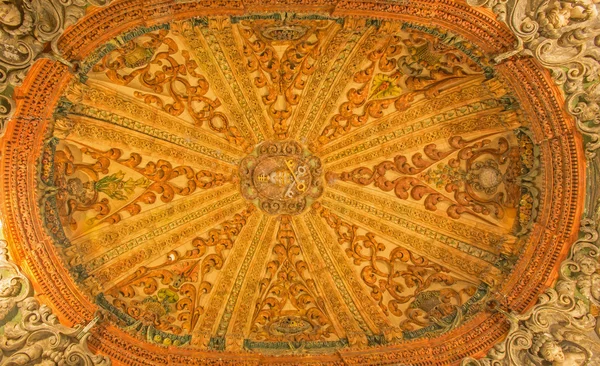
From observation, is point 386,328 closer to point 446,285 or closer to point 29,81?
point 446,285

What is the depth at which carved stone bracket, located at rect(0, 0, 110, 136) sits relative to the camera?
6.00 meters

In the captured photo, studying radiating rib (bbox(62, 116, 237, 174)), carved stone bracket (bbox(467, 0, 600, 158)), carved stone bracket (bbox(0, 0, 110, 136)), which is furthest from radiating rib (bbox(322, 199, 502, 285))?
carved stone bracket (bbox(0, 0, 110, 136))

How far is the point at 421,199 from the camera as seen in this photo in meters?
9.41

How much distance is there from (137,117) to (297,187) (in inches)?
135

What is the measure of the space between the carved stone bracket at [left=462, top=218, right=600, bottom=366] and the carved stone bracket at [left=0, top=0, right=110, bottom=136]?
25.8 ft

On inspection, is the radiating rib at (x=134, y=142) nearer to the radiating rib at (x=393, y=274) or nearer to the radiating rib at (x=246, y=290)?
the radiating rib at (x=246, y=290)

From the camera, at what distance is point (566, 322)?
7.16m

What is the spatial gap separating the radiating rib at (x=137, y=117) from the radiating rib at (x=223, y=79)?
523 mm

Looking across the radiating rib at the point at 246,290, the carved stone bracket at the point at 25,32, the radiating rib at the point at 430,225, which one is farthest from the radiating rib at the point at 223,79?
the radiating rib at the point at 430,225

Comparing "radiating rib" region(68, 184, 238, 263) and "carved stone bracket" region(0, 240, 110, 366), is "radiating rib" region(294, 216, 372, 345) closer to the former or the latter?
"radiating rib" region(68, 184, 238, 263)

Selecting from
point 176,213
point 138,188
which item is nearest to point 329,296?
point 176,213

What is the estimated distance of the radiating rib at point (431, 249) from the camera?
8.44 m

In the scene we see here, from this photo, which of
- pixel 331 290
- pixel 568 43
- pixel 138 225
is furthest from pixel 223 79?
pixel 568 43

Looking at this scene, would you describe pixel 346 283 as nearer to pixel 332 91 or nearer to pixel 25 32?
pixel 332 91
